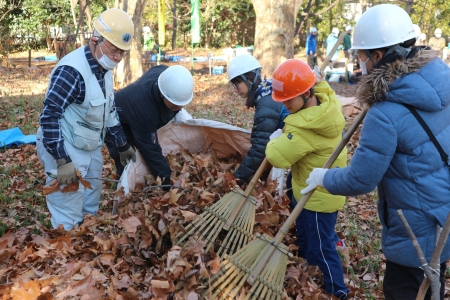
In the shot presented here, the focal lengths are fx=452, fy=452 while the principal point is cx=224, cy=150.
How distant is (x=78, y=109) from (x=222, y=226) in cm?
135

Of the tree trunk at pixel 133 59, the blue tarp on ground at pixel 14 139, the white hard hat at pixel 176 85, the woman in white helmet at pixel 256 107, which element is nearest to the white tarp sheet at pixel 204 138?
the woman in white helmet at pixel 256 107

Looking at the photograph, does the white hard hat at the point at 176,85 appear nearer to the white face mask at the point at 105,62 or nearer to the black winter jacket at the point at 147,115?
the black winter jacket at the point at 147,115

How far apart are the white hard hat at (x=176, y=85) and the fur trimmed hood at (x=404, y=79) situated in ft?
6.25

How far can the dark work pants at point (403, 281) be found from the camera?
2213mm

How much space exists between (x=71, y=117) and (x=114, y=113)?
455mm

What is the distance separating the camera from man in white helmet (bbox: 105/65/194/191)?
369cm

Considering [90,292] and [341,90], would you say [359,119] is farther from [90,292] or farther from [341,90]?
[341,90]

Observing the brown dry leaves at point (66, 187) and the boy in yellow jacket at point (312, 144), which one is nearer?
the boy in yellow jacket at point (312, 144)

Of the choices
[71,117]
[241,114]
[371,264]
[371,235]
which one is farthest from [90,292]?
[241,114]

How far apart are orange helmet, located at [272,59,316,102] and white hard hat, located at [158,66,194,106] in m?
1.00

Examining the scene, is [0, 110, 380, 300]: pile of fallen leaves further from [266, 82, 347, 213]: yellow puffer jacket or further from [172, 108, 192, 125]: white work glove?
[172, 108, 192, 125]: white work glove

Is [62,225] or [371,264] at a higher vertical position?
[62,225]

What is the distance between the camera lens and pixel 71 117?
3.30m

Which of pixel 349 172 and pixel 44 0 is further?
pixel 44 0
